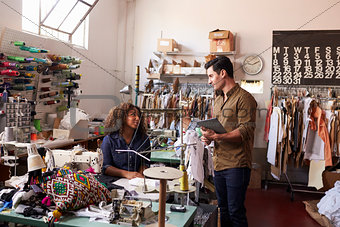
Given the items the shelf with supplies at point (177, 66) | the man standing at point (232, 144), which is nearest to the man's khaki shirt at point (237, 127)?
the man standing at point (232, 144)

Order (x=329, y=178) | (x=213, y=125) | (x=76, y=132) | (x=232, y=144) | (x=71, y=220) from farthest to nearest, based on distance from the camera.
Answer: (x=329, y=178), (x=76, y=132), (x=232, y=144), (x=213, y=125), (x=71, y=220)

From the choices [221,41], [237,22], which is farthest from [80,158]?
[237,22]

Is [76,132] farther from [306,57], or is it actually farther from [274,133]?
[306,57]

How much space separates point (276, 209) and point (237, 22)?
3010 mm

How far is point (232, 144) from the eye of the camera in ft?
7.44

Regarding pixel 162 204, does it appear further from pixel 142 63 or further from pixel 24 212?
pixel 142 63

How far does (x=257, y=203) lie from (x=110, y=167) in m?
2.39

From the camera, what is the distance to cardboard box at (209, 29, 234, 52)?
193 inches

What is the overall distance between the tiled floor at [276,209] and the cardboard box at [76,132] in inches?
87.0

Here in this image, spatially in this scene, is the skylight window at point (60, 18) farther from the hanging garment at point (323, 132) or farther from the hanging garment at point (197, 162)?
the hanging garment at point (323, 132)

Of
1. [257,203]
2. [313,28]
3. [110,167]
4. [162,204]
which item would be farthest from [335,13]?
[162,204]

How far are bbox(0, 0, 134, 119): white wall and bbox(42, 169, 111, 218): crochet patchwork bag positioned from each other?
113 inches

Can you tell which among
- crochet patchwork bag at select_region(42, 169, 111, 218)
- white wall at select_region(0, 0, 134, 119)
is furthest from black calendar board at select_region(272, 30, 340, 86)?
crochet patchwork bag at select_region(42, 169, 111, 218)

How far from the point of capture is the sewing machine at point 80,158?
216 centimetres
